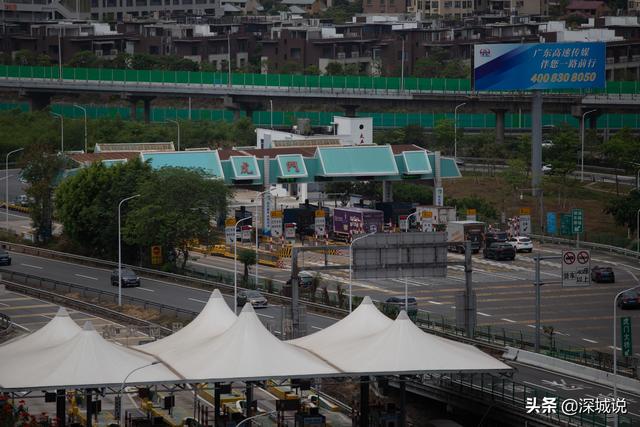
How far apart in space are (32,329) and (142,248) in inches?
712

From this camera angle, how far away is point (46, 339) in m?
56.8

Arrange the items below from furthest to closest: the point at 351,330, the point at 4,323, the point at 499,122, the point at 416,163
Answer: the point at 499,122 → the point at 416,163 → the point at 4,323 → the point at 351,330

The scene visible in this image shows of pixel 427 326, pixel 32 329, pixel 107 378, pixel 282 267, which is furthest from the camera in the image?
pixel 282 267

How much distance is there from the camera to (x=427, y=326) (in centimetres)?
7175

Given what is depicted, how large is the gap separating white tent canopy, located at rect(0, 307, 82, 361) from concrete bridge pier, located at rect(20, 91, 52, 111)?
11710 cm

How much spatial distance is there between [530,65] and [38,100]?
7165cm

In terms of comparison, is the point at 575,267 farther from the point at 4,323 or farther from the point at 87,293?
the point at 87,293

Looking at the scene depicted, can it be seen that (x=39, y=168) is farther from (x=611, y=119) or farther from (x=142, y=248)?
(x=611, y=119)

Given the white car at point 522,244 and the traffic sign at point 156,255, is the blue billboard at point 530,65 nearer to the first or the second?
the white car at point 522,244

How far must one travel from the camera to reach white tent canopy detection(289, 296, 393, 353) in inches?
2297

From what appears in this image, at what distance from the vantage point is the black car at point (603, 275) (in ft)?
284

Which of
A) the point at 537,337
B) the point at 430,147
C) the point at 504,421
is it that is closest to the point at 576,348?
the point at 537,337

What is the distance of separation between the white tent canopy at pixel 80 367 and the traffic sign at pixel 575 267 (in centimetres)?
1917

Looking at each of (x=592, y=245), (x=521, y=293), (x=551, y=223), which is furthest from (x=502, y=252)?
(x=521, y=293)
